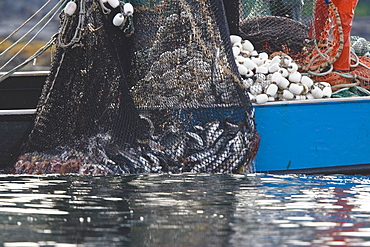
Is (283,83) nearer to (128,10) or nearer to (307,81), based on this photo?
(307,81)

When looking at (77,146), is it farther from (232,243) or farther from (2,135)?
(232,243)

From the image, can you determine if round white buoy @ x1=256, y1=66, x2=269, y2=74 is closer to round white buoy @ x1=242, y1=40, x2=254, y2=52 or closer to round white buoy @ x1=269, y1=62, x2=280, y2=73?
round white buoy @ x1=269, y1=62, x2=280, y2=73

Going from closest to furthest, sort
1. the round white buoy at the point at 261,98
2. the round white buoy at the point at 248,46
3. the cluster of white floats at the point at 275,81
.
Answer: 1. the round white buoy at the point at 261,98
2. the cluster of white floats at the point at 275,81
3. the round white buoy at the point at 248,46

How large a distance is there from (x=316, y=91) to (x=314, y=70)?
57 cm

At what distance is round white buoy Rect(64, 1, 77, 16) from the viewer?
6688 mm

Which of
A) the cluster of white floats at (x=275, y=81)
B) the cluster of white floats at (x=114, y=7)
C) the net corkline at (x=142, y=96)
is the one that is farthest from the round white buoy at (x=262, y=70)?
the cluster of white floats at (x=114, y=7)

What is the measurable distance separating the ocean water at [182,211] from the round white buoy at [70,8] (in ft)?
5.51

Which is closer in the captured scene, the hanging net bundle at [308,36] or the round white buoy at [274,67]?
the round white buoy at [274,67]

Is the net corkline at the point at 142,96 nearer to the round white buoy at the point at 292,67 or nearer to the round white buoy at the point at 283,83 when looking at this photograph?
the round white buoy at the point at 283,83

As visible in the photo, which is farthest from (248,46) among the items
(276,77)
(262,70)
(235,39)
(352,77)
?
(352,77)

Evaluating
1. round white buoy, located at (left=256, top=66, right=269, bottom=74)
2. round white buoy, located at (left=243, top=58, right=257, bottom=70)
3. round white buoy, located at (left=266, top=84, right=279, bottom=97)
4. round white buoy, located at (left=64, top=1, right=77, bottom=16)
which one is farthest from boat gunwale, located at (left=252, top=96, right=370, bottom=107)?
round white buoy, located at (left=64, top=1, right=77, bottom=16)

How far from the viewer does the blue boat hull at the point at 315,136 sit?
699cm

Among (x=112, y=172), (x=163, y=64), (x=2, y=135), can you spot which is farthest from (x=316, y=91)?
(x=2, y=135)

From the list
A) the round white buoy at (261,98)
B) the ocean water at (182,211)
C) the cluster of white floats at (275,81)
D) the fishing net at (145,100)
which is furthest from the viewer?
the cluster of white floats at (275,81)
